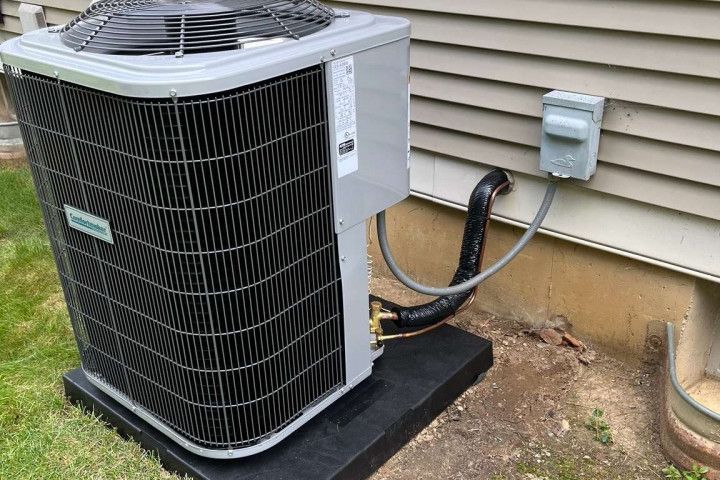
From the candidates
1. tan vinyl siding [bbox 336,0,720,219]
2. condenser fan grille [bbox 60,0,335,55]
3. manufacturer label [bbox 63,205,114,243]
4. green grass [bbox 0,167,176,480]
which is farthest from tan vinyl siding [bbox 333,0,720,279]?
green grass [bbox 0,167,176,480]

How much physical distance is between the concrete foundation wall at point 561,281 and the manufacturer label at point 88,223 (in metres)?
1.44

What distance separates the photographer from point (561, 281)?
258 centimetres

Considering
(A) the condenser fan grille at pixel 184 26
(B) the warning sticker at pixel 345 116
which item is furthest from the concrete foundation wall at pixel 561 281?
(A) the condenser fan grille at pixel 184 26

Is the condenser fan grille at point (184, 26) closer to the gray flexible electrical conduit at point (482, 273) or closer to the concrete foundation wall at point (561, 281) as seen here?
the gray flexible electrical conduit at point (482, 273)

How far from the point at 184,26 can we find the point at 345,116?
0.45 metres

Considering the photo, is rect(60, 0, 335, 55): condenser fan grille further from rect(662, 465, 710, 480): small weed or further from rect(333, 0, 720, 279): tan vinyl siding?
rect(662, 465, 710, 480): small weed

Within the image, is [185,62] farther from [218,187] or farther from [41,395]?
[41,395]

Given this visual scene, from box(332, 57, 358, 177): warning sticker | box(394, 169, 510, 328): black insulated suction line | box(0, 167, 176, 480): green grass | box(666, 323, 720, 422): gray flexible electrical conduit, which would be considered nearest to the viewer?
box(332, 57, 358, 177): warning sticker

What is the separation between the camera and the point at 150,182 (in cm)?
157

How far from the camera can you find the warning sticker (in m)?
1.72

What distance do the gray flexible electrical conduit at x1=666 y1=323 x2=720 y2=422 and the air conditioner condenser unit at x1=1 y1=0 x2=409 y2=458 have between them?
3.19ft

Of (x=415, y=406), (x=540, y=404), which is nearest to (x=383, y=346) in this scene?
(x=415, y=406)

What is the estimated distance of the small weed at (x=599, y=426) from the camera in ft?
7.17

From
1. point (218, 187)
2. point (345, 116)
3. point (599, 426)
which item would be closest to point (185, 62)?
point (218, 187)
